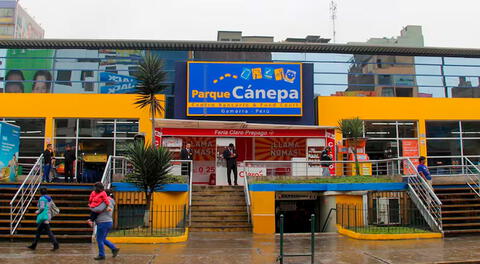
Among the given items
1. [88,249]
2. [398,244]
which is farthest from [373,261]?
[88,249]

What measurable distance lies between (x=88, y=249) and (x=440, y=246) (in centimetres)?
922

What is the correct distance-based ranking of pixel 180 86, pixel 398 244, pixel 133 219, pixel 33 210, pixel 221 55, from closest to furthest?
pixel 398 244 < pixel 33 210 < pixel 133 219 < pixel 180 86 < pixel 221 55

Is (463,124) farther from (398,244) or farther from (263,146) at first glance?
(398,244)

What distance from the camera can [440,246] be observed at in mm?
12812

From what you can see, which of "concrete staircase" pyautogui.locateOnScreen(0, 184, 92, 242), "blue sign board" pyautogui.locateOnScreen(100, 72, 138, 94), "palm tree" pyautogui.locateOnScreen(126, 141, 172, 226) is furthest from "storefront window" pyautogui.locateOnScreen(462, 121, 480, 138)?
"concrete staircase" pyautogui.locateOnScreen(0, 184, 92, 242)

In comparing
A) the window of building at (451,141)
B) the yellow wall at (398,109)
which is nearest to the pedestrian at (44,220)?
the yellow wall at (398,109)

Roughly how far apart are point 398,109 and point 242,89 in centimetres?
842

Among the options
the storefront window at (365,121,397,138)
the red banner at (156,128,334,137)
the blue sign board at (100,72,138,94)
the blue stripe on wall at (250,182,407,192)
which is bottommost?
the blue stripe on wall at (250,182,407,192)

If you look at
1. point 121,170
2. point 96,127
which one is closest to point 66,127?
point 96,127

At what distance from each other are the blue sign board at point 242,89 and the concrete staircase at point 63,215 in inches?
355

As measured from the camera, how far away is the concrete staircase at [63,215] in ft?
44.4

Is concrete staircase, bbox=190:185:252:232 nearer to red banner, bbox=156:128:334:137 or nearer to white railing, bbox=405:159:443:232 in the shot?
red banner, bbox=156:128:334:137

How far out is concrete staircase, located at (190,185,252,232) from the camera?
16734 mm

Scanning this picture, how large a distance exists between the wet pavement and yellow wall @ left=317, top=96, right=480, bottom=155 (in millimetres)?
11267
